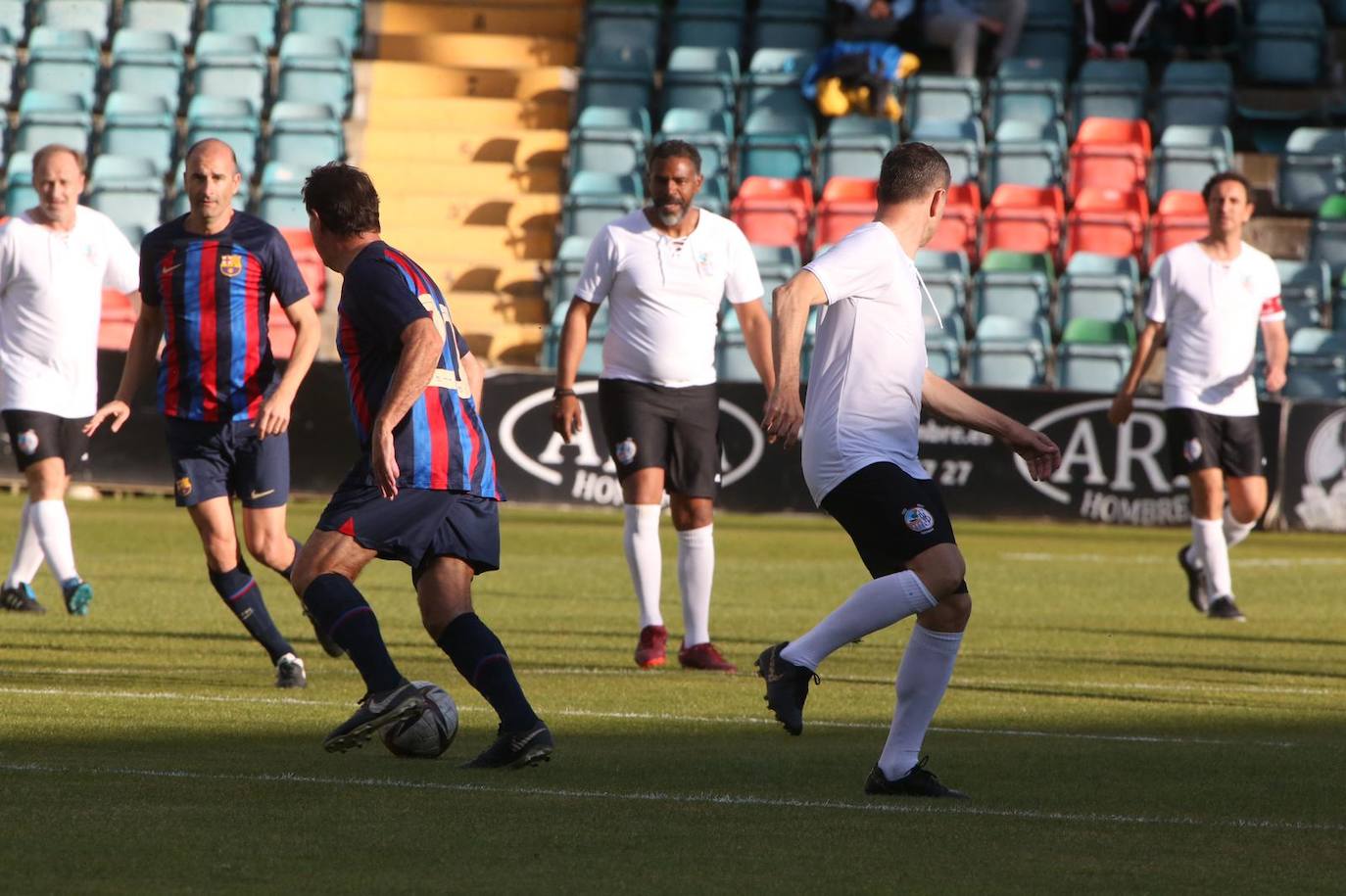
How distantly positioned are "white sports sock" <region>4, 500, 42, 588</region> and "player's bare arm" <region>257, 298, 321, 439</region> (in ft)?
10.1

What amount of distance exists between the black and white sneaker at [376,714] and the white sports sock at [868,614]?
1.07 m

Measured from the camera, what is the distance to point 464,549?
6.46 metres

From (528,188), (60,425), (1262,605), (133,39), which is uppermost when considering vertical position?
(133,39)

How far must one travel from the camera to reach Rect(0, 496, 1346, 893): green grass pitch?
194 inches

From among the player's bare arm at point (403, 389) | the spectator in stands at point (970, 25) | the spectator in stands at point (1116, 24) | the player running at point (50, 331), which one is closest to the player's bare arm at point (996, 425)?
the player's bare arm at point (403, 389)

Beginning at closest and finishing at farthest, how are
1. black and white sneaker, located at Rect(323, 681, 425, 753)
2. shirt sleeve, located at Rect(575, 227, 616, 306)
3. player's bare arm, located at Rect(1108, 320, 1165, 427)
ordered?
black and white sneaker, located at Rect(323, 681, 425, 753) < shirt sleeve, located at Rect(575, 227, 616, 306) < player's bare arm, located at Rect(1108, 320, 1165, 427)

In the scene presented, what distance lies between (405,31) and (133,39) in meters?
3.29

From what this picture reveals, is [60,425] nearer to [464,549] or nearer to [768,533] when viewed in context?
[464,549]

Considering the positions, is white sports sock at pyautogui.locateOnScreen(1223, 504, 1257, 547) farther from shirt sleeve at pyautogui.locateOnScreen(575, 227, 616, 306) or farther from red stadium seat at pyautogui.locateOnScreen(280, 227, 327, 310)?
red stadium seat at pyautogui.locateOnScreen(280, 227, 327, 310)

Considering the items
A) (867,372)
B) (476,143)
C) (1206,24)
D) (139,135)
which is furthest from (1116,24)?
(867,372)

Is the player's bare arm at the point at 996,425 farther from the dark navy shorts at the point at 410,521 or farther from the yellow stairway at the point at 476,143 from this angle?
the yellow stairway at the point at 476,143

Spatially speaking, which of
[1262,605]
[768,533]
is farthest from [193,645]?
[768,533]

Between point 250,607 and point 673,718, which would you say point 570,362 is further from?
point 673,718

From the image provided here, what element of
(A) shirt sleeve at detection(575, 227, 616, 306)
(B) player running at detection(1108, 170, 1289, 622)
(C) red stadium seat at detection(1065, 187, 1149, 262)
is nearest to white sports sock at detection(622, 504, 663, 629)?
(A) shirt sleeve at detection(575, 227, 616, 306)
